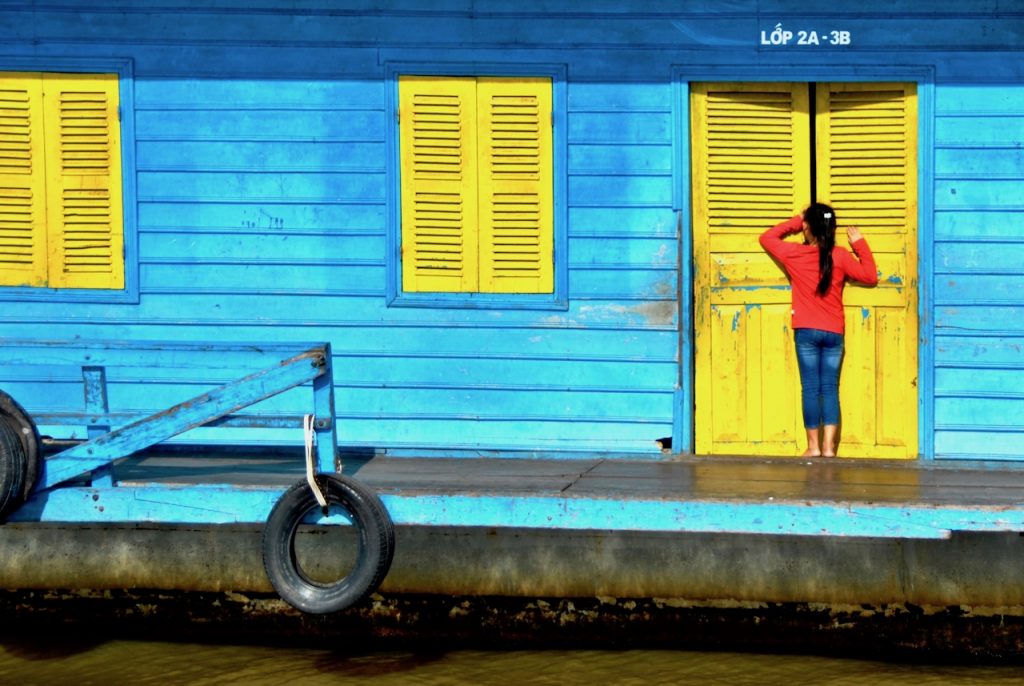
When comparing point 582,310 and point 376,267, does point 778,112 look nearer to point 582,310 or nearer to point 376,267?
point 582,310

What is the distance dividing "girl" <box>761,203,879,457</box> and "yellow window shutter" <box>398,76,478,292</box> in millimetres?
1857

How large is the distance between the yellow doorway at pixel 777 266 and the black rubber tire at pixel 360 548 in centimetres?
261

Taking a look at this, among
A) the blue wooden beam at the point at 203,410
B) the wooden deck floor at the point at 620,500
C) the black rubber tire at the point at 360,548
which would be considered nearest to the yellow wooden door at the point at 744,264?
the wooden deck floor at the point at 620,500

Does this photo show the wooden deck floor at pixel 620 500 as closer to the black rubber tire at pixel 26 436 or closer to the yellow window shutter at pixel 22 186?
the black rubber tire at pixel 26 436

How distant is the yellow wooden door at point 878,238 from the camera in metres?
8.72

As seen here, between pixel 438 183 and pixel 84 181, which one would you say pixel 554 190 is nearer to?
pixel 438 183

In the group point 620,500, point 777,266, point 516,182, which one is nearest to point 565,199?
point 516,182

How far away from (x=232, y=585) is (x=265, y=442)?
957 millimetres

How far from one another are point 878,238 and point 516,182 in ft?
7.42

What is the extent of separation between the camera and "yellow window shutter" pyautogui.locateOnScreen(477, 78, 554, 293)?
8.81 meters

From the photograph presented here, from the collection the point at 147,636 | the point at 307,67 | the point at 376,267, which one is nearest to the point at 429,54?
the point at 307,67

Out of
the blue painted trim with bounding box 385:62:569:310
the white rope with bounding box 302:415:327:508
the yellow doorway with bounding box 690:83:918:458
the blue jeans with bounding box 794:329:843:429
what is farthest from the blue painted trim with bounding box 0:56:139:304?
the blue jeans with bounding box 794:329:843:429

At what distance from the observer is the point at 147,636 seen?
8.79 m

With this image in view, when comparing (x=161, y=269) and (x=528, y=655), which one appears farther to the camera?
(x=161, y=269)
